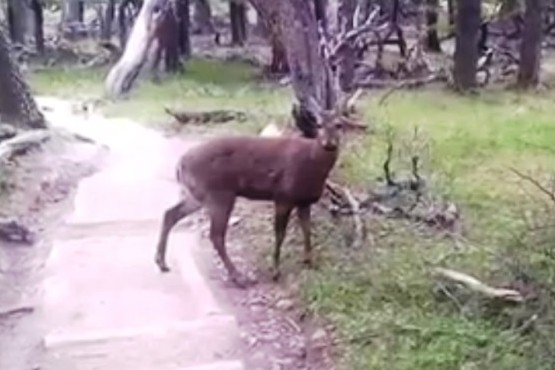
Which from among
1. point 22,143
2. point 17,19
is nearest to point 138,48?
point 22,143

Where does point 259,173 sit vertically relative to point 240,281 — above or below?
above

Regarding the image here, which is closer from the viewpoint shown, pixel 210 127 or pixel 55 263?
pixel 55 263

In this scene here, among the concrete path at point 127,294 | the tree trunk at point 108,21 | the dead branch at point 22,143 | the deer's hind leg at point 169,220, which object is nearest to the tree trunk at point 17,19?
the tree trunk at point 108,21

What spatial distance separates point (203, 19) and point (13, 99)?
17.9 m

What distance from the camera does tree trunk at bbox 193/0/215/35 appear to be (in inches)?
1183

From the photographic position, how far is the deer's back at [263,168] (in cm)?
729

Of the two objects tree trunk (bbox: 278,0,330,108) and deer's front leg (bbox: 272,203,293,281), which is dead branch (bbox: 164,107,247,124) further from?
deer's front leg (bbox: 272,203,293,281)

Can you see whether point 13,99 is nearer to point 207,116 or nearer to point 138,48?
point 207,116

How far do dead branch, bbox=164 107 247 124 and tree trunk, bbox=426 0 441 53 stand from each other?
10.1m

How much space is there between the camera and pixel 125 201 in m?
9.74

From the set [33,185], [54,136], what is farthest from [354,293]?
[54,136]

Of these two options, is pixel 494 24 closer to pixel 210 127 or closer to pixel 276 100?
pixel 276 100

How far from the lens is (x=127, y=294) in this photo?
722 centimetres

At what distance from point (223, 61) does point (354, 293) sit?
16.9 meters
